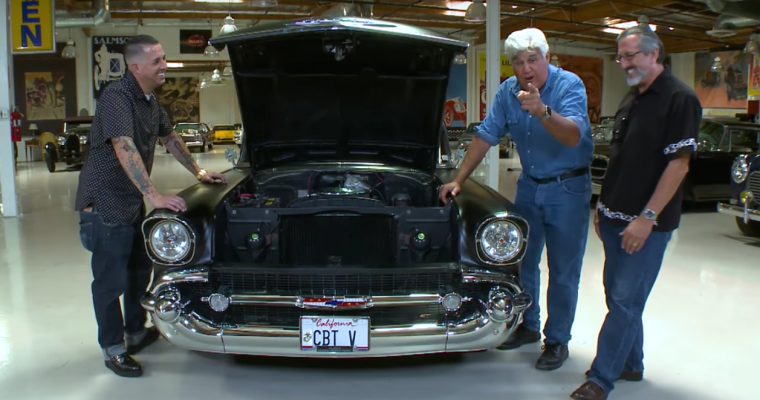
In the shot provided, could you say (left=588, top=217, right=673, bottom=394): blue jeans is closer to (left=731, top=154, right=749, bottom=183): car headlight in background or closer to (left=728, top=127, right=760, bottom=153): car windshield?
(left=731, top=154, right=749, bottom=183): car headlight in background

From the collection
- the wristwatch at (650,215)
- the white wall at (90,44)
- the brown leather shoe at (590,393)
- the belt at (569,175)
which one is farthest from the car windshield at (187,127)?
the wristwatch at (650,215)

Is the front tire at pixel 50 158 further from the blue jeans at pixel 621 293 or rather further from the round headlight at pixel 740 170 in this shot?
the blue jeans at pixel 621 293

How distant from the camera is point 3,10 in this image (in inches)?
279

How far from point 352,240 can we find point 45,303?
2.21m

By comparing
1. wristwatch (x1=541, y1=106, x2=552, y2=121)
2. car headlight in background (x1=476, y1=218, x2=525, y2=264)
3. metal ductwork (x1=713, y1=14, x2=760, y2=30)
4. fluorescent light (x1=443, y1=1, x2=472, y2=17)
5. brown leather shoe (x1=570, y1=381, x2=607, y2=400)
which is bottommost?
brown leather shoe (x1=570, y1=381, x2=607, y2=400)

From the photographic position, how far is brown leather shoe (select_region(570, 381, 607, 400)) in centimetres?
248

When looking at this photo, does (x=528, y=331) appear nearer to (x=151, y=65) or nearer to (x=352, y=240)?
(x=352, y=240)

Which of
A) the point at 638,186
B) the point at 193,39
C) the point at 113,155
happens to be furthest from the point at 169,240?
the point at 193,39

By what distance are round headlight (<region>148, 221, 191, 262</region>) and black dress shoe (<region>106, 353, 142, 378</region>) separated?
0.58 meters

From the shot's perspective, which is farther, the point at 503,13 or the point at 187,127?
the point at 187,127

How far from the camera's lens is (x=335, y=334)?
7.86ft

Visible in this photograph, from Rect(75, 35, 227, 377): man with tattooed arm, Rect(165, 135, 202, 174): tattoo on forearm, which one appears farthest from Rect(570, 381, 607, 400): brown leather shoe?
Rect(165, 135, 202, 174): tattoo on forearm

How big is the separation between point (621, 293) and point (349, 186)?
59.0 inches

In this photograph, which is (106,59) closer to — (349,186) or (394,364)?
(349,186)
